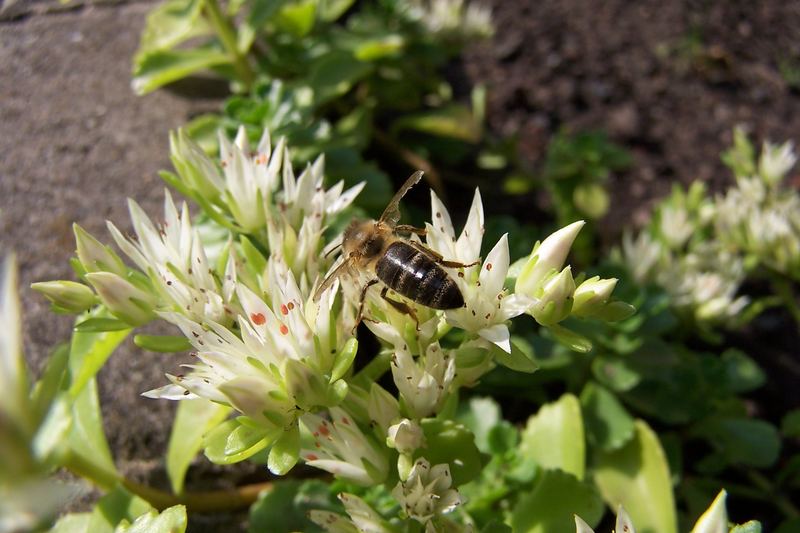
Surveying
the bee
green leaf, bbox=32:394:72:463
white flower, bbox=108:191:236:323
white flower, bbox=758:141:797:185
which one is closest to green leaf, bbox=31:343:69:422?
green leaf, bbox=32:394:72:463

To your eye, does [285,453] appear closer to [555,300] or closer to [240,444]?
[240,444]

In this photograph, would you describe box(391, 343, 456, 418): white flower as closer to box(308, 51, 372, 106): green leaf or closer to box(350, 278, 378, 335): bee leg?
box(350, 278, 378, 335): bee leg

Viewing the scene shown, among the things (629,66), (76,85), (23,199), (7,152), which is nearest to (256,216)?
(23,199)

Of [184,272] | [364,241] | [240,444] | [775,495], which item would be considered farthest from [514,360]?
[775,495]

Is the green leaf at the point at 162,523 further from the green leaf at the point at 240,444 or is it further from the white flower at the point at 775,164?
the white flower at the point at 775,164

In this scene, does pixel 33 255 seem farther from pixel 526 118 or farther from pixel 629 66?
pixel 629 66

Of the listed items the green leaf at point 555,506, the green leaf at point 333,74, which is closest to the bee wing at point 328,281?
the green leaf at point 555,506

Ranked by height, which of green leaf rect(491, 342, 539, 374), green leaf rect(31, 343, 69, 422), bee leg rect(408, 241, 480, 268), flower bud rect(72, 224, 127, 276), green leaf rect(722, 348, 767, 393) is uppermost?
green leaf rect(31, 343, 69, 422)
